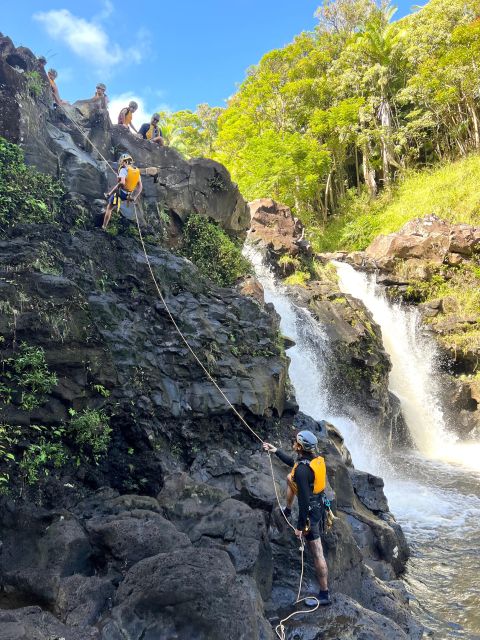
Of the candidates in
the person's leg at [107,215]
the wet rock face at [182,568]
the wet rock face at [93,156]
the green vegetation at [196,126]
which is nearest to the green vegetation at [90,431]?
the wet rock face at [182,568]

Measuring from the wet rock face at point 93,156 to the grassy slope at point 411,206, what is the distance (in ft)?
51.8

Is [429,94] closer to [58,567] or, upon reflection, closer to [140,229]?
[140,229]

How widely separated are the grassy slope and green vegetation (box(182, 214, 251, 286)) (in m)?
17.1

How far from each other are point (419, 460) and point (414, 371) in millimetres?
4946

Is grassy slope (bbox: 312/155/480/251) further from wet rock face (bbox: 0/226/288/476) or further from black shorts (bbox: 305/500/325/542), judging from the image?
black shorts (bbox: 305/500/325/542)

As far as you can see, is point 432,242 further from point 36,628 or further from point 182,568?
point 36,628

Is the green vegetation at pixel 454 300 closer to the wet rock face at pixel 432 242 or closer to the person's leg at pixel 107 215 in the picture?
the wet rock face at pixel 432 242

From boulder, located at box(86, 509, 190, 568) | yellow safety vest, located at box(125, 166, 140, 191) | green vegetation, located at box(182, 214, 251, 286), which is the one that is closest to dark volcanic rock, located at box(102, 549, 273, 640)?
boulder, located at box(86, 509, 190, 568)

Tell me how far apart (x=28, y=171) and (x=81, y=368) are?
510 centimetres

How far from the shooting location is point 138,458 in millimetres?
7379

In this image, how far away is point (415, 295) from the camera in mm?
22531

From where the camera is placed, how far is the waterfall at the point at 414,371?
697 inches

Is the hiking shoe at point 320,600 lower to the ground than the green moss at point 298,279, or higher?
lower

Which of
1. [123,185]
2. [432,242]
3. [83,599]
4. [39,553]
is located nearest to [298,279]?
[432,242]
